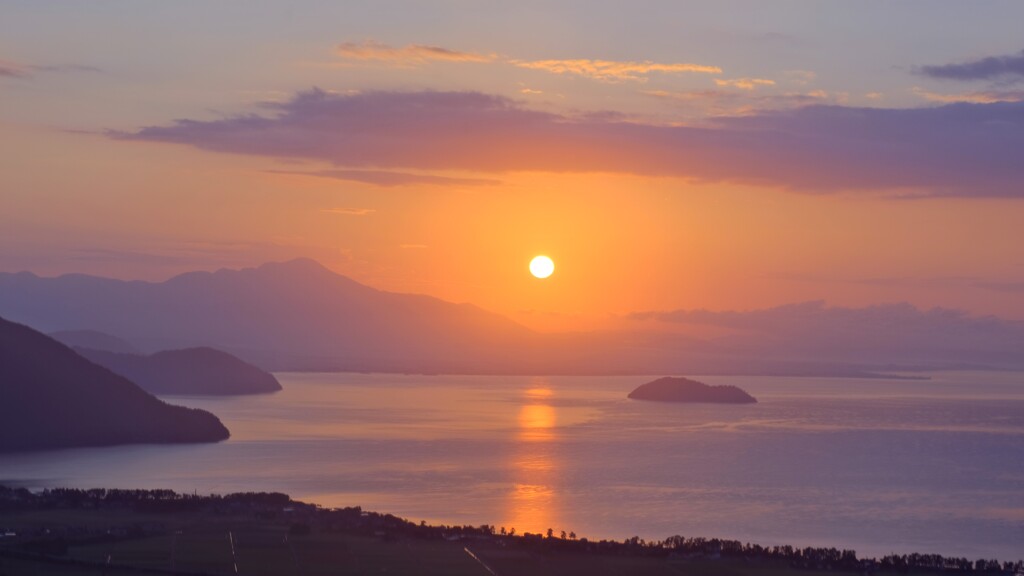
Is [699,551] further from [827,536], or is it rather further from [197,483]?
[197,483]

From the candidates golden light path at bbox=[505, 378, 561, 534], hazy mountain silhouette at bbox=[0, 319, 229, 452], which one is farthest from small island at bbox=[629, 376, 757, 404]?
hazy mountain silhouette at bbox=[0, 319, 229, 452]

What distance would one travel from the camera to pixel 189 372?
171125mm

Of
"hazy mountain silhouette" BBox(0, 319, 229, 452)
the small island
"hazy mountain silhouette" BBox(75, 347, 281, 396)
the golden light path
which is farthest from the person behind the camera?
the small island

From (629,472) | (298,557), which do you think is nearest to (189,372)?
(629,472)

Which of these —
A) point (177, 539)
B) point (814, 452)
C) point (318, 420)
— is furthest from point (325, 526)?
point (318, 420)

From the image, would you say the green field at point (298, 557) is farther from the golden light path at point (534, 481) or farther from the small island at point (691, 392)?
the small island at point (691, 392)

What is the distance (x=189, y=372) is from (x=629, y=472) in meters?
100

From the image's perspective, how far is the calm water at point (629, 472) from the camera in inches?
2416

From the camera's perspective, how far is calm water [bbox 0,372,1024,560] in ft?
201

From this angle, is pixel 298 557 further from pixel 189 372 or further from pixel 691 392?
pixel 691 392

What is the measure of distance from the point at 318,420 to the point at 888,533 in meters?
78.4

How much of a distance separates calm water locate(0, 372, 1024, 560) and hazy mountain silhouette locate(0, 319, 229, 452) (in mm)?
3222

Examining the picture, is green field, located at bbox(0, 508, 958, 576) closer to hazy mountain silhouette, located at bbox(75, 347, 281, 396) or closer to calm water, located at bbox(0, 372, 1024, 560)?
calm water, located at bbox(0, 372, 1024, 560)

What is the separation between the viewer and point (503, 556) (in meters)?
48.6
